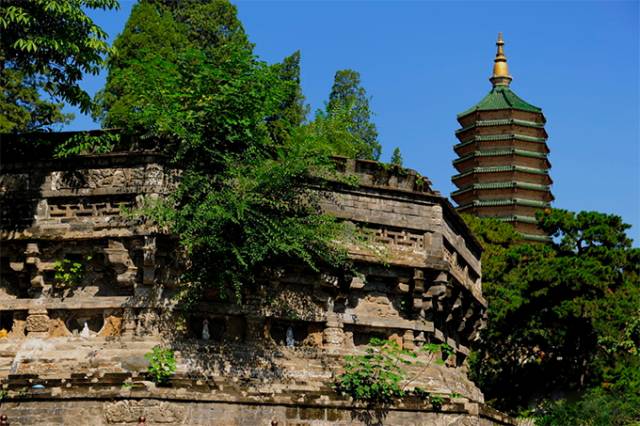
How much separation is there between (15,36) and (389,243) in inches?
260

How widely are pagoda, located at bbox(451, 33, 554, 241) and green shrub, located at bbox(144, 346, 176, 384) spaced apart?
116ft

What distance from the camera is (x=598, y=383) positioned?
27.1 m

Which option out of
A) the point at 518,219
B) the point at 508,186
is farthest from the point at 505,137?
the point at 518,219

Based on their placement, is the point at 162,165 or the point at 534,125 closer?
the point at 162,165

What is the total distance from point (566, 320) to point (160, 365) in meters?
16.5

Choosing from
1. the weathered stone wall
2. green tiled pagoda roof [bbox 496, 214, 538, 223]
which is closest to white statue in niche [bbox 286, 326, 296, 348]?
the weathered stone wall

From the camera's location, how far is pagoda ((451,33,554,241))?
154 ft

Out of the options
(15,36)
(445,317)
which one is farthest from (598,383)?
(15,36)

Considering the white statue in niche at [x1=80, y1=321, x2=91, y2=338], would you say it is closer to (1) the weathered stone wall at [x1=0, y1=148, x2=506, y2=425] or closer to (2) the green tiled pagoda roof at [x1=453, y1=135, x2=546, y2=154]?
(1) the weathered stone wall at [x1=0, y1=148, x2=506, y2=425]

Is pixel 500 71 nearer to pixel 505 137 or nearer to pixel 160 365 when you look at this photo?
pixel 505 137

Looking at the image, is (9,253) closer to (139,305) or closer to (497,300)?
(139,305)

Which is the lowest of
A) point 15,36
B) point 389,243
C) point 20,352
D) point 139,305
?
point 20,352

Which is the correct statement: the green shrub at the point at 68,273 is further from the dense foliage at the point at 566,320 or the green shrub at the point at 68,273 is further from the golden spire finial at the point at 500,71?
the golden spire finial at the point at 500,71

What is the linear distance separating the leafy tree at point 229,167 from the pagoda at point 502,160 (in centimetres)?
3387
